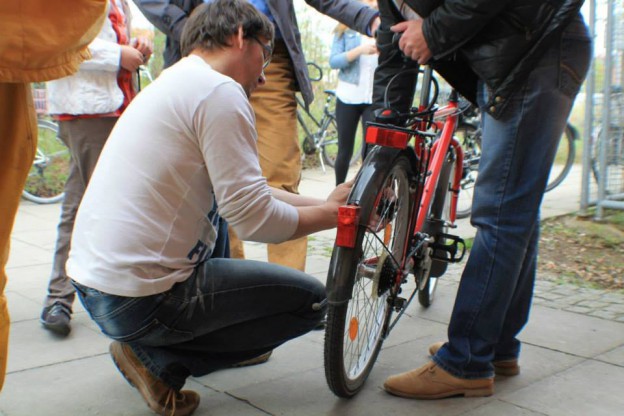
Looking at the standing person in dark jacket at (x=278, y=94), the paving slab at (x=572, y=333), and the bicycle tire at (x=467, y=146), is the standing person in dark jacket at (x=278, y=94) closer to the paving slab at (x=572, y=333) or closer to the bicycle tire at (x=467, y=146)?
the paving slab at (x=572, y=333)

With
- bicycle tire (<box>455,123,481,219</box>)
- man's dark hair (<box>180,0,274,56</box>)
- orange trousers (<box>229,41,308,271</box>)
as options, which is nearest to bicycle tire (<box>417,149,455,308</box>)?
orange trousers (<box>229,41,308,271</box>)

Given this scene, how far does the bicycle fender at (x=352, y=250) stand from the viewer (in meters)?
2.48

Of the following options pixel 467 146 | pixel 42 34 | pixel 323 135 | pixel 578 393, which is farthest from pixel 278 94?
pixel 323 135

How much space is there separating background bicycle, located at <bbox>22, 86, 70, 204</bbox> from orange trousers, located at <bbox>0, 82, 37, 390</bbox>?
6.02 metres

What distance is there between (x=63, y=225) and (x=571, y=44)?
2501 millimetres

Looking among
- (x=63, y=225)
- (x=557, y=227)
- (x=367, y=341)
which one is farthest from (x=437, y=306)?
(x=557, y=227)

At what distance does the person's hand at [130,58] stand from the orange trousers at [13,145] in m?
1.74

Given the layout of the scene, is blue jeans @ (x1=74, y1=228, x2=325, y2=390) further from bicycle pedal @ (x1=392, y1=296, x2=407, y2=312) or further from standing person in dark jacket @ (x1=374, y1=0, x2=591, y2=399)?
standing person in dark jacket @ (x1=374, y1=0, x2=591, y2=399)

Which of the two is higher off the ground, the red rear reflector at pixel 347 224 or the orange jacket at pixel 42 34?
the orange jacket at pixel 42 34

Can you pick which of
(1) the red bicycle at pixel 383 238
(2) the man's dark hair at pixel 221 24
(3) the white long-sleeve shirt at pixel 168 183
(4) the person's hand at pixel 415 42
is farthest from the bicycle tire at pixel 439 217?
(2) the man's dark hair at pixel 221 24

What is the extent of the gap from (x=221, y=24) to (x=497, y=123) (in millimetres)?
1024

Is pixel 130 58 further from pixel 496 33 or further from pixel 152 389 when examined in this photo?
pixel 496 33

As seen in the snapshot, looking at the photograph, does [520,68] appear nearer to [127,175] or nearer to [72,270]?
[127,175]

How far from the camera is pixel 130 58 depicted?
12.0 feet
